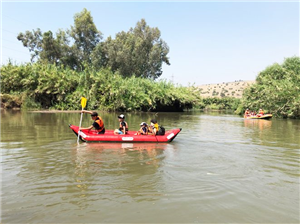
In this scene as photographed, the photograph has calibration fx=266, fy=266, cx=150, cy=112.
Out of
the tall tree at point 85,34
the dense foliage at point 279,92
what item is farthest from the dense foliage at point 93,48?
the dense foliage at point 279,92

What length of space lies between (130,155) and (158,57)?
44278 millimetres

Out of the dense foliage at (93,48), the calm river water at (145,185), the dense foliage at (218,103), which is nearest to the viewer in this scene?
the calm river water at (145,185)

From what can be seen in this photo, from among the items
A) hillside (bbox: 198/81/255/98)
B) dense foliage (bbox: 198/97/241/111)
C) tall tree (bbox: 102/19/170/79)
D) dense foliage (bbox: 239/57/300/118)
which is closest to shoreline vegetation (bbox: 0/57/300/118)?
dense foliage (bbox: 239/57/300/118)

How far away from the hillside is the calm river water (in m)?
82.5

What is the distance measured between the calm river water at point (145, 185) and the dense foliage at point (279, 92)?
20501mm

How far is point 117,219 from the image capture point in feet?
12.5

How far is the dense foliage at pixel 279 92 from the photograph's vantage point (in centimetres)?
2688

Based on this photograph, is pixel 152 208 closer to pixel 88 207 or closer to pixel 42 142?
pixel 88 207

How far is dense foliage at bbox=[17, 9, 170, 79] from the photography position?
4712 cm

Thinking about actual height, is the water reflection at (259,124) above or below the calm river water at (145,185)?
above

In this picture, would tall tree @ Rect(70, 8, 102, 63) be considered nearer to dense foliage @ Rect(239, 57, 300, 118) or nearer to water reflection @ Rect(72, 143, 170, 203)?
dense foliage @ Rect(239, 57, 300, 118)

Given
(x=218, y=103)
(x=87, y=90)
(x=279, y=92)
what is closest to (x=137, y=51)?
(x=87, y=90)

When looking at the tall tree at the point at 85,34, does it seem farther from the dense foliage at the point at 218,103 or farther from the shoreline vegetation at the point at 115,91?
the dense foliage at the point at 218,103

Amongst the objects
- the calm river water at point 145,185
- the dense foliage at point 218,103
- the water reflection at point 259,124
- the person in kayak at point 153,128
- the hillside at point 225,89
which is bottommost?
the calm river water at point 145,185
